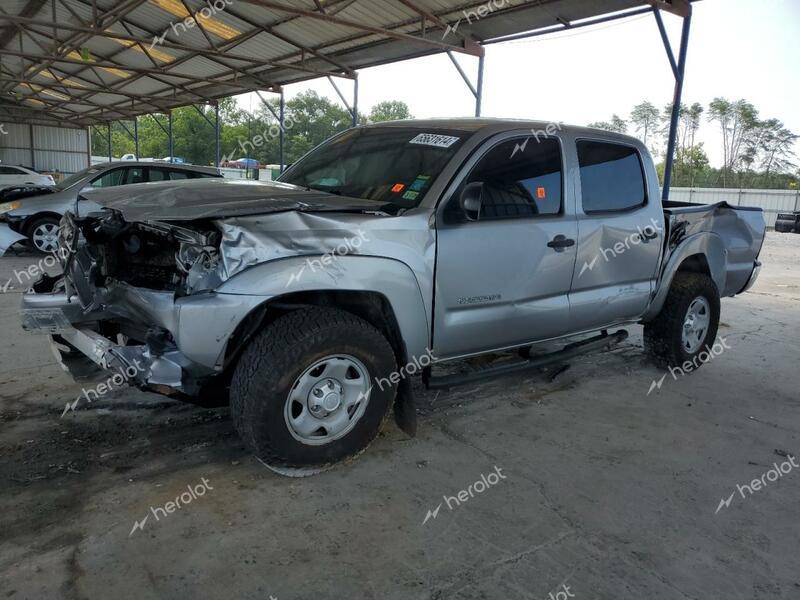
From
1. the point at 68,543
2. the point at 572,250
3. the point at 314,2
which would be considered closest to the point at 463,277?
the point at 572,250

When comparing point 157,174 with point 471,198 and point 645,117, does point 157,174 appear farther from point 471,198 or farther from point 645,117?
point 645,117

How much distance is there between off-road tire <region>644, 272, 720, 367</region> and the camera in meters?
4.85

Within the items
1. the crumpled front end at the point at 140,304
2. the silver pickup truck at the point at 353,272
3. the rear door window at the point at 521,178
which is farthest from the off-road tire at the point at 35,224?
the rear door window at the point at 521,178

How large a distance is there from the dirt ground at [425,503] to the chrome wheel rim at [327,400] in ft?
0.83

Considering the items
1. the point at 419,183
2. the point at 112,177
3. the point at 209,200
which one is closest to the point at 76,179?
the point at 112,177

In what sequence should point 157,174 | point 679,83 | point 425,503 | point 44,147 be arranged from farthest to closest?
point 44,147, point 157,174, point 679,83, point 425,503

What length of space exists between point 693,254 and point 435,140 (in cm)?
262

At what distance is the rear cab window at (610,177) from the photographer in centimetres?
405

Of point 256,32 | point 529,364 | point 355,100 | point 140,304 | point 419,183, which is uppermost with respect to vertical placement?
point 256,32

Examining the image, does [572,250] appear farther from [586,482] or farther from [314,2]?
[314,2]

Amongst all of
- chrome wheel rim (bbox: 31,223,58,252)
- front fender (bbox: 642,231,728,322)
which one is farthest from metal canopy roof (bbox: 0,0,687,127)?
front fender (bbox: 642,231,728,322)

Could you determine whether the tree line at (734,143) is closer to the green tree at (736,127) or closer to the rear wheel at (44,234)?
the green tree at (736,127)

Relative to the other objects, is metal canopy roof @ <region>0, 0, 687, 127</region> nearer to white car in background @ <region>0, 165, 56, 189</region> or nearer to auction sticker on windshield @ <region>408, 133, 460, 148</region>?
white car in background @ <region>0, 165, 56, 189</region>

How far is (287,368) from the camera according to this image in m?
2.81
